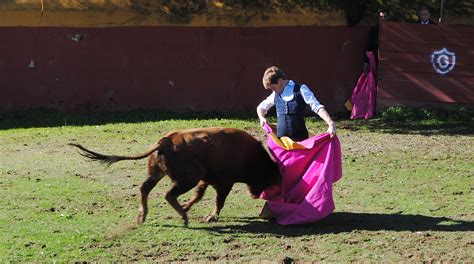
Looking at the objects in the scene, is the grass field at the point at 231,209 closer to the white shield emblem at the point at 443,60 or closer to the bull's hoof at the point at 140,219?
the bull's hoof at the point at 140,219

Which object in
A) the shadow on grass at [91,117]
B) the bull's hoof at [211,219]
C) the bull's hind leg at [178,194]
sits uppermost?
the bull's hind leg at [178,194]

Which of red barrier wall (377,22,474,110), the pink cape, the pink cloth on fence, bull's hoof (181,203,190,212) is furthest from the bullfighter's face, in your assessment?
red barrier wall (377,22,474,110)

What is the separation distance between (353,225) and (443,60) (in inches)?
310

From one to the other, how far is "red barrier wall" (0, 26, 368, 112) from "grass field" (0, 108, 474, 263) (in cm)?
158

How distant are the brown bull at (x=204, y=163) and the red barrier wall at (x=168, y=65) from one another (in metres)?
7.34

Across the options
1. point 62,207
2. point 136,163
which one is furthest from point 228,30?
point 62,207

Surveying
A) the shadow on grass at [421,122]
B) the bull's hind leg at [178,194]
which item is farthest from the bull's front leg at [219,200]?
the shadow on grass at [421,122]

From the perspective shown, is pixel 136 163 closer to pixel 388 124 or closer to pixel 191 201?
pixel 191 201

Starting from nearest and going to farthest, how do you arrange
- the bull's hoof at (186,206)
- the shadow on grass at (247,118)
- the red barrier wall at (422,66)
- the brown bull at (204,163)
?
1. the brown bull at (204,163)
2. the bull's hoof at (186,206)
3. the shadow on grass at (247,118)
4. the red barrier wall at (422,66)

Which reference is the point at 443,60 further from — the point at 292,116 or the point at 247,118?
the point at 292,116

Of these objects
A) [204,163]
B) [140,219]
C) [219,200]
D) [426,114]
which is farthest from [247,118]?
[140,219]

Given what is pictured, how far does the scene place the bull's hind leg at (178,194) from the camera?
7407mm

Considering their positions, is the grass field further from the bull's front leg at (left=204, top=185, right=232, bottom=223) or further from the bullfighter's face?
the bullfighter's face

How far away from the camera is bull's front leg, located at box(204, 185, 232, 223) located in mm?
7777
